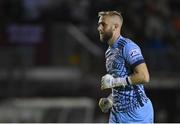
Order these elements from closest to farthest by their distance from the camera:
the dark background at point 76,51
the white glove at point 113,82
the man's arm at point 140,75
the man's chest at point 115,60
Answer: the man's arm at point 140,75
the white glove at point 113,82
the man's chest at point 115,60
the dark background at point 76,51

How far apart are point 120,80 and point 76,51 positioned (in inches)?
365

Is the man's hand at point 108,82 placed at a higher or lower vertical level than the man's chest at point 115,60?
lower

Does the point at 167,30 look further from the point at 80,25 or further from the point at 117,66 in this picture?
the point at 117,66

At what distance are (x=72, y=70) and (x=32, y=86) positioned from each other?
3.22 feet

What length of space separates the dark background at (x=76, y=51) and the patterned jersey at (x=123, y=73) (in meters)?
8.45

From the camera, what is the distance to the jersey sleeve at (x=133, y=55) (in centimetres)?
669

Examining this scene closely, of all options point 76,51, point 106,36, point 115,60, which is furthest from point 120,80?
point 76,51

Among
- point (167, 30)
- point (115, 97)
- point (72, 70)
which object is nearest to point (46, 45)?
point (72, 70)

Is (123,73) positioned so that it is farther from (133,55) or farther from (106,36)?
(106,36)

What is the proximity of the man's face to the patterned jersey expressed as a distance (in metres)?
0.10

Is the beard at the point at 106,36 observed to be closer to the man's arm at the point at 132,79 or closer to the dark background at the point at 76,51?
the man's arm at the point at 132,79

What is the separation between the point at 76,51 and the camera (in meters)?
16.0

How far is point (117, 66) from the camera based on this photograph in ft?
22.6

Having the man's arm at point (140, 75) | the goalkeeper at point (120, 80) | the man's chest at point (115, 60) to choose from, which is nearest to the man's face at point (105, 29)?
the goalkeeper at point (120, 80)
